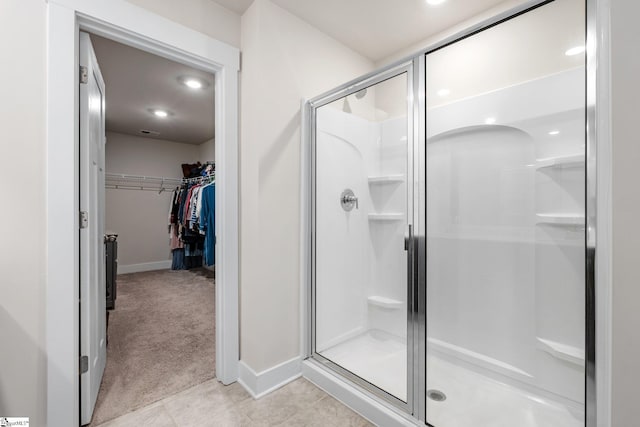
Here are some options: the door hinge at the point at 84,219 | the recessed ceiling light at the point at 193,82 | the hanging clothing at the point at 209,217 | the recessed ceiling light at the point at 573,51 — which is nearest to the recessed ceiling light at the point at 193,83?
the recessed ceiling light at the point at 193,82

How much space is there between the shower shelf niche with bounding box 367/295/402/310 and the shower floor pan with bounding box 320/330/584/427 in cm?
23

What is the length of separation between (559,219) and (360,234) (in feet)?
4.15

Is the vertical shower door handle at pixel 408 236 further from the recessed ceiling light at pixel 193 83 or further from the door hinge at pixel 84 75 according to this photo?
the recessed ceiling light at pixel 193 83

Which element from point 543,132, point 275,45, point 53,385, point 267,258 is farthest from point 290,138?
point 53,385

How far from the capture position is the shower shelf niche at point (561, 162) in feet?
4.88

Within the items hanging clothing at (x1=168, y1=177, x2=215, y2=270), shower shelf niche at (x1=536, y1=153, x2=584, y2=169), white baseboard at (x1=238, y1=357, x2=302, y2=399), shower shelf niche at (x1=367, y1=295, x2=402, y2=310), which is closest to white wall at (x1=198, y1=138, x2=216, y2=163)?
hanging clothing at (x1=168, y1=177, x2=215, y2=270)

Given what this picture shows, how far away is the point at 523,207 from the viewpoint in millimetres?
1783

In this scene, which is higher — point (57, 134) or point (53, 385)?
point (57, 134)

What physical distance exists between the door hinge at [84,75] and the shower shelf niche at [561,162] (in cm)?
253

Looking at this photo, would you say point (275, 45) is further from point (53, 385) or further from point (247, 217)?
point (53, 385)

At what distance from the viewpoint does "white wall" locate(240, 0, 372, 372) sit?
183cm

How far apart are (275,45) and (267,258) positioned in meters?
1.39

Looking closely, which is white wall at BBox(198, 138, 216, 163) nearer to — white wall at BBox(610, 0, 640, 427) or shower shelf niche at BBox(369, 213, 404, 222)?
shower shelf niche at BBox(369, 213, 404, 222)

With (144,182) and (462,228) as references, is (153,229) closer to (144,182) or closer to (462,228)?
(144,182)
